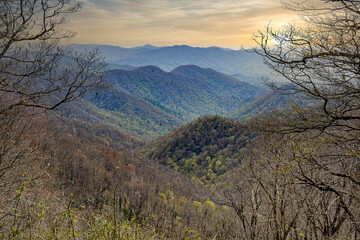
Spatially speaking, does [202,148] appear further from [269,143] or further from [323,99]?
[323,99]

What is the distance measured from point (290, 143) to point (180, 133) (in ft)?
365

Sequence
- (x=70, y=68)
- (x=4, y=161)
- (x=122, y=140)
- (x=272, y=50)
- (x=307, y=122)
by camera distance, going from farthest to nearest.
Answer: (x=122, y=140)
(x=4, y=161)
(x=70, y=68)
(x=272, y=50)
(x=307, y=122)

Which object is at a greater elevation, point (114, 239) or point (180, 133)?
point (114, 239)

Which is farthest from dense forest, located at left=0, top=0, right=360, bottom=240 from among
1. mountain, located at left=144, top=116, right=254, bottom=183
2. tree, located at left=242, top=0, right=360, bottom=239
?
mountain, located at left=144, top=116, right=254, bottom=183

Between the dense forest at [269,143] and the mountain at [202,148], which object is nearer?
the dense forest at [269,143]

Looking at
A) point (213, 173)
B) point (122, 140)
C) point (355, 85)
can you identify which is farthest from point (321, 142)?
point (122, 140)

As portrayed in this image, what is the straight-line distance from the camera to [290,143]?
594 cm

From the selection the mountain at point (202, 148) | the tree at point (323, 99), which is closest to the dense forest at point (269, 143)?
the tree at point (323, 99)

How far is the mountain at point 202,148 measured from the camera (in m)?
89.8

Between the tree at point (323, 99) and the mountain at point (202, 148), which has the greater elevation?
the tree at point (323, 99)

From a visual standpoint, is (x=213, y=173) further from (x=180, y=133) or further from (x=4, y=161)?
(x=4, y=161)

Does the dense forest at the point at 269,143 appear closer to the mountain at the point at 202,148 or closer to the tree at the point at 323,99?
the tree at the point at 323,99

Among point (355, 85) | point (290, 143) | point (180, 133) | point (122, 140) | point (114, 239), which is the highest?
point (355, 85)

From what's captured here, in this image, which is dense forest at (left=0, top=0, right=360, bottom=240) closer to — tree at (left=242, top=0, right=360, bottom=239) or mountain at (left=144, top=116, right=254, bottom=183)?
tree at (left=242, top=0, right=360, bottom=239)
